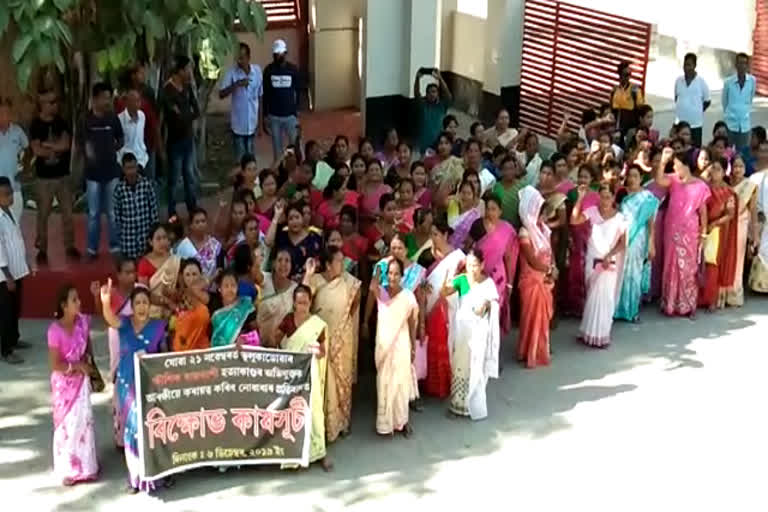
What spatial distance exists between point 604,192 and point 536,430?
2.22m

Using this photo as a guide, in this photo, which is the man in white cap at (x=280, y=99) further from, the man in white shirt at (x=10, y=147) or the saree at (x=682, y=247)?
the saree at (x=682, y=247)

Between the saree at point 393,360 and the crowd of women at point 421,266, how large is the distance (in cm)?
1

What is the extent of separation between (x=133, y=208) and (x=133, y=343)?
93.3 inches

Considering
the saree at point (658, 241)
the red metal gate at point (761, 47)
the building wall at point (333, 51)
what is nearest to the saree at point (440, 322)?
the saree at point (658, 241)

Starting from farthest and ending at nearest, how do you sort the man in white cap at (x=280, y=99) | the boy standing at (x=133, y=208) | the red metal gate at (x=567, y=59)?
the red metal gate at (x=567, y=59)
the man in white cap at (x=280, y=99)
the boy standing at (x=133, y=208)

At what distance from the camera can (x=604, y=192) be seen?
10.1 metres

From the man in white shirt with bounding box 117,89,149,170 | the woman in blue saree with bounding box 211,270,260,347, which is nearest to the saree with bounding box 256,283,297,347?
the woman in blue saree with bounding box 211,270,260,347

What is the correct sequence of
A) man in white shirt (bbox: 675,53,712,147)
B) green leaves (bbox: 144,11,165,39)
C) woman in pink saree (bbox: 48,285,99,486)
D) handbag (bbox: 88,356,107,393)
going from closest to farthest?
woman in pink saree (bbox: 48,285,99,486) → handbag (bbox: 88,356,107,393) → green leaves (bbox: 144,11,165,39) → man in white shirt (bbox: 675,53,712,147)

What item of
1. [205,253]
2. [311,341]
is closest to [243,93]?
[205,253]

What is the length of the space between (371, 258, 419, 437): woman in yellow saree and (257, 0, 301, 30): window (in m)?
8.85

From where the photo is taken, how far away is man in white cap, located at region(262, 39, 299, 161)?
1291cm

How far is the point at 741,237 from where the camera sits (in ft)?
36.6

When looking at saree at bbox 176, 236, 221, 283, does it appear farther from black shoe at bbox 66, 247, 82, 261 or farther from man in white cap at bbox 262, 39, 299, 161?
man in white cap at bbox 262, 39, 299, 161

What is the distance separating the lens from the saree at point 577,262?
10297 mm
